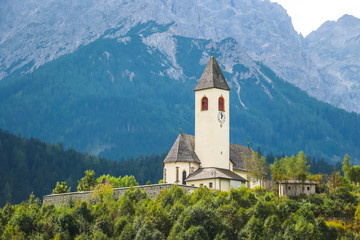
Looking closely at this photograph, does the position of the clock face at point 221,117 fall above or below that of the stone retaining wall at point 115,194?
above

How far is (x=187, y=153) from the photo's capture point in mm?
126562

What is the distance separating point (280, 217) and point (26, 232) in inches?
1382

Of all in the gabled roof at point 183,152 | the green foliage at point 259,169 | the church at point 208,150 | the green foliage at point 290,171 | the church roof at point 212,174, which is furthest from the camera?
the gabled roof at point 183,152

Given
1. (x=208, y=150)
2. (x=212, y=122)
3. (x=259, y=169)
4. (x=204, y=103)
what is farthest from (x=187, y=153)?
(x=259, y=169)

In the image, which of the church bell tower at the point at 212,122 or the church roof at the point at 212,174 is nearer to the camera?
the church roof at the point at 212,174

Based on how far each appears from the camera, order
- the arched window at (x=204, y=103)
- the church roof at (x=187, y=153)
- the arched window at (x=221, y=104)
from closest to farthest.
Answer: the church roof at (x=187, y=153)
the arched window at (x=204, y=103)
the arched window at (x=221, y=104)

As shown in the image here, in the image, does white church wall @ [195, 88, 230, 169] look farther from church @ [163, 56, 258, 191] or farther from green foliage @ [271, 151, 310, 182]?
green foliage @ [271, 151, 310, 182]

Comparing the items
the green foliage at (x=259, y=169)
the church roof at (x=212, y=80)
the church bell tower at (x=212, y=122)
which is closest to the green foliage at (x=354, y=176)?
the green foliage at (x=259, y=169)

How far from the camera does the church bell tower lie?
418 ft

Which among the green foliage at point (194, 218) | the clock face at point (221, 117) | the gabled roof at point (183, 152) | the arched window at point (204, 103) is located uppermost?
the arched window at point (204, 103)

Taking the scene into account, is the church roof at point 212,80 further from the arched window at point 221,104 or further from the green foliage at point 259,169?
the green foliage at point 259,169

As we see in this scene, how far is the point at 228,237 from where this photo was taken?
9369 cm

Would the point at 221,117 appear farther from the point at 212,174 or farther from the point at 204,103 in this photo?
the point at 212,174

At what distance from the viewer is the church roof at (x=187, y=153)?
126 metres
